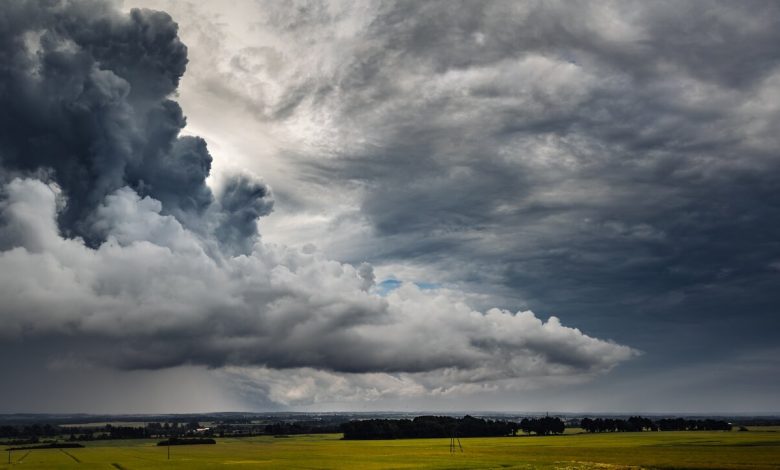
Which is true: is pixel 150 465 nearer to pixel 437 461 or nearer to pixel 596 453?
pixel 437 461

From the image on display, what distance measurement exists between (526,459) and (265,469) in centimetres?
4855

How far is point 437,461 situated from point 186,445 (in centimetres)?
11293

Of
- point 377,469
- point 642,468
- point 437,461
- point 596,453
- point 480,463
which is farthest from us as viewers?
point 596,453

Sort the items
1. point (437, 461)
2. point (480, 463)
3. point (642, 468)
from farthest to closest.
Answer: point (437, 461), point (480, 463), point (642, 468)

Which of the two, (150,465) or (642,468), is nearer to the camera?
(642,468)

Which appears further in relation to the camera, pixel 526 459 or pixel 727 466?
pixel 526 459

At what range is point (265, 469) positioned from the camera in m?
105

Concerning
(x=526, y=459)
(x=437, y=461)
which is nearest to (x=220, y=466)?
(x=437, y=461)

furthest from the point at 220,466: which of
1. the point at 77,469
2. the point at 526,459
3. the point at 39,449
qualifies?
the point at 39,449

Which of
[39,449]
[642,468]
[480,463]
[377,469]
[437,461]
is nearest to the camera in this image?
[642,468]

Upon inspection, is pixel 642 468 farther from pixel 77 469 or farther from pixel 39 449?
pixel 39 449

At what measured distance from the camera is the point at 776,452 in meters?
121

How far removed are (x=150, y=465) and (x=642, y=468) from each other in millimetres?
85780

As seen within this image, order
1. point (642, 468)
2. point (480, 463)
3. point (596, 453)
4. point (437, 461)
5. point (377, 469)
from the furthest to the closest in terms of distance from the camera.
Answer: point (596, 453) → point (437, 461) → point (480, 463) → point (377, 469) → point (642, 468)
